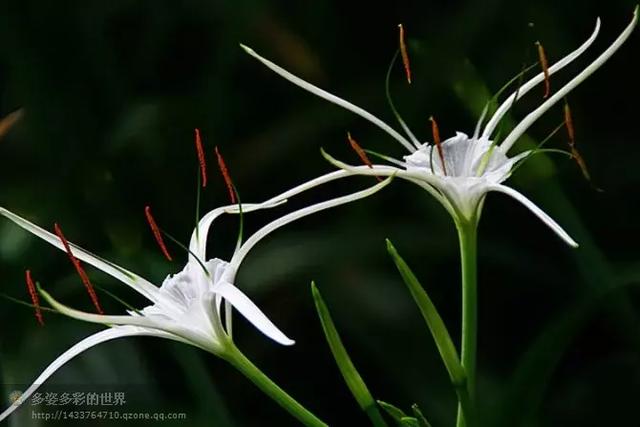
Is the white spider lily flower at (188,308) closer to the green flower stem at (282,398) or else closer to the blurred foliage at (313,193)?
the green flower stem at (282,398)

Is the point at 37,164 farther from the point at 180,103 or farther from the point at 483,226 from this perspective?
the point at 483,226

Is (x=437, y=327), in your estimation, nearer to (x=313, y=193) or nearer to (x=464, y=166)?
(x=464, y=166)

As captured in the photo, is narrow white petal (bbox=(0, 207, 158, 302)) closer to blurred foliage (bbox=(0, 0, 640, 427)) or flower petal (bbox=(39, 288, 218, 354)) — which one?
flower petal (bbox=(39, 288, 218, 354))

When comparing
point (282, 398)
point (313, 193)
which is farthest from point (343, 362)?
point (313, 193)

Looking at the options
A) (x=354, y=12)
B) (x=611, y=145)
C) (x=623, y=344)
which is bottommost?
(x=623, y=344)

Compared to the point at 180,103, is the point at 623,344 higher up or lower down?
lower down

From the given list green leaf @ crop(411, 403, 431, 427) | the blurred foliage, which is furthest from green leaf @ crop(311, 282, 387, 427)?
the blurred foliage

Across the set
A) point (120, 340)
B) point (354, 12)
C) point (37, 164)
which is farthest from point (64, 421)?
point (354, 12)
